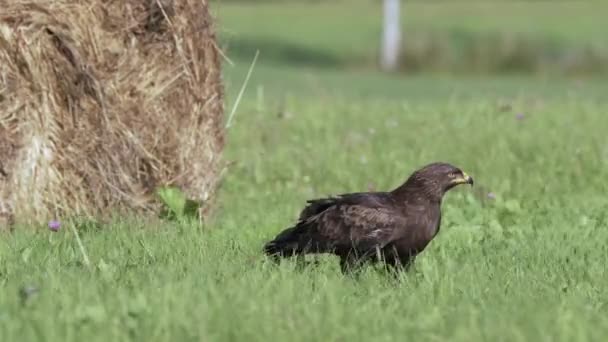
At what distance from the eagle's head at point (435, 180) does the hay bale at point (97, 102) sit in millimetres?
1920

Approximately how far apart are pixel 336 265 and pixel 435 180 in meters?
0.64

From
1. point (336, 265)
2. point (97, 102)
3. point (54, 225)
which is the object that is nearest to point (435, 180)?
point (336, 265)

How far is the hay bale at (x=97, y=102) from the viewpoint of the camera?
7793 mm

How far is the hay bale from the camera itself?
7.79 meters

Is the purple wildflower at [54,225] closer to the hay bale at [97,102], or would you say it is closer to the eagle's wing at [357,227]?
the hay bale at [97,102]

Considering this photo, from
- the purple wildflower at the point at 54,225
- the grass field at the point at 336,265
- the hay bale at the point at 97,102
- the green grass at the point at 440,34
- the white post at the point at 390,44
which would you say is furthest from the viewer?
the white post at the point at 390,44

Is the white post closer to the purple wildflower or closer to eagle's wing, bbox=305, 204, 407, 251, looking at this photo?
the purple wildflower

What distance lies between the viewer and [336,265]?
671 centimetres

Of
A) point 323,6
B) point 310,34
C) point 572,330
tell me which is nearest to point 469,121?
point 572,330

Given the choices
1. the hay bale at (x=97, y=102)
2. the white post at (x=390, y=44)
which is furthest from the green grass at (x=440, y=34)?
the hay bale at (x=97, y=102)

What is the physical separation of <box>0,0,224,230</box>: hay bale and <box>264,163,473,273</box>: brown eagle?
1655mm

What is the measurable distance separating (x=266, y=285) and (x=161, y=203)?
2.86 metres

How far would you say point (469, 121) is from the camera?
12.8 m

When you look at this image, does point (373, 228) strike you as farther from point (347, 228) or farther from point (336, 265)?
point (336, 265)
